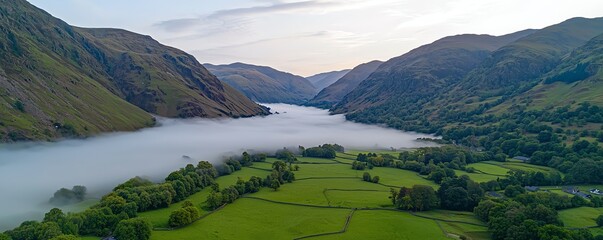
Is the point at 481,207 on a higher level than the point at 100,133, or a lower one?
lower

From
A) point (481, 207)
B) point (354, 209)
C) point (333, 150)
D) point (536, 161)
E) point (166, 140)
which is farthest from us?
point (166, 140)

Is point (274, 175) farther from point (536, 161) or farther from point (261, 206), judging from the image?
point (536, 161)

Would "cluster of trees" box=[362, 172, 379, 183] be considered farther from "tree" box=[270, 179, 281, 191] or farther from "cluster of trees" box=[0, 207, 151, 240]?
"cluster of trees" box=[0, 207, 151, 240]

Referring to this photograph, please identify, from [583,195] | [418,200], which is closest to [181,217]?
[418,200]

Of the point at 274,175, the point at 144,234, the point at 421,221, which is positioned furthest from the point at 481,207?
the point at 144,234

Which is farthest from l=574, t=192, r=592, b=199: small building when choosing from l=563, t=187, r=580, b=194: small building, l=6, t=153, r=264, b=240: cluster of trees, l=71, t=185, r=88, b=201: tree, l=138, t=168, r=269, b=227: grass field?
l=71, t=185, r=88, b=201: tree
